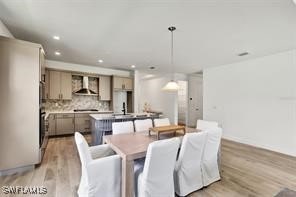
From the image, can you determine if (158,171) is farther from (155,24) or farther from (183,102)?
(183,102)

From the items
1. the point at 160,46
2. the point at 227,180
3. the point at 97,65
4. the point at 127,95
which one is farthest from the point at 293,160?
the point at 97,65

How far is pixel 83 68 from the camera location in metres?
5.71

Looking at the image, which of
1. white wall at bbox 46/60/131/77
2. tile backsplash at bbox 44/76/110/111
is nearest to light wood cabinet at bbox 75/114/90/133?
tile backsplash at bbox 44/76/110/111

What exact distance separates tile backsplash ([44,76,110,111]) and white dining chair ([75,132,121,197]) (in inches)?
172

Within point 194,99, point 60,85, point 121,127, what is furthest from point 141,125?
point 194,99

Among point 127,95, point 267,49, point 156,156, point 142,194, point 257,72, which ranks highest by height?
point 267,49

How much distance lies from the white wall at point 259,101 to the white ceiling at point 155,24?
1.90 feet

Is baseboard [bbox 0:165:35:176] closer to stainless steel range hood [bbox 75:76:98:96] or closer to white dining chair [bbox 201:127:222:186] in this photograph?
white dining chair [bbox 201:127:222:186]

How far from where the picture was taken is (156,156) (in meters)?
1.63

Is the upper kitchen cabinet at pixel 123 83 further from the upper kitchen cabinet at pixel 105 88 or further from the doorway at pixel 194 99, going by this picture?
the doorway at pixel 194 99

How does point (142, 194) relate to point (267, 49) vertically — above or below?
below

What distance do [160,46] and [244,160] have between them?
3.16 metres

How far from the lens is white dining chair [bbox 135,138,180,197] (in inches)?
64.0

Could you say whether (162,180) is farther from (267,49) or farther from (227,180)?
(267,49)
